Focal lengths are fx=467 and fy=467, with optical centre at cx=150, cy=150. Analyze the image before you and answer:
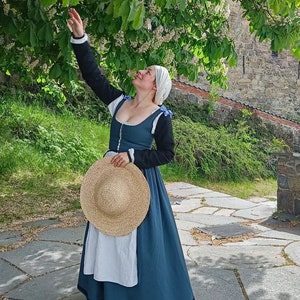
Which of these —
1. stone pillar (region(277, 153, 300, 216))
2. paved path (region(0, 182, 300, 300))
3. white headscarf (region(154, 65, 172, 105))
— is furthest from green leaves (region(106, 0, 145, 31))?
stone pillar (region(277, 153, 300, 216))

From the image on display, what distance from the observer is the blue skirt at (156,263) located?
2463mm

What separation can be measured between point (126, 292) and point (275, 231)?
2643 mm

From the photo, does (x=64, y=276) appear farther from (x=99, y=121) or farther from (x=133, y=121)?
(x=99, y=121)

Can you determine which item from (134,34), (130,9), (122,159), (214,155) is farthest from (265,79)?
(130,9)

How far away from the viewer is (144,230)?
2492mm

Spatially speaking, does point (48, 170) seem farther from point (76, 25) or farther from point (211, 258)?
point (76, 25)

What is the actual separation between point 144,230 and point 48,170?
474cm

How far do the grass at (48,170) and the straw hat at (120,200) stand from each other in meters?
2.59

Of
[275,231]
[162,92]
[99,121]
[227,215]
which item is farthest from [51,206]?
[99,121]

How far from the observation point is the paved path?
3047 mm

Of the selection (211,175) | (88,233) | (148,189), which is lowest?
(211,175)

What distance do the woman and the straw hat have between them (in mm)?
46

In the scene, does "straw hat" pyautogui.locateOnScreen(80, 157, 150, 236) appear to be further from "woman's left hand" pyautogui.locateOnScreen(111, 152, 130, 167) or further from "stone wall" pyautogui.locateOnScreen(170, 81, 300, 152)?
A: "stone wall" pyautogui.locateOnScreen(170, 81, 300, 152)

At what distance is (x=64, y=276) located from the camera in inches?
129
